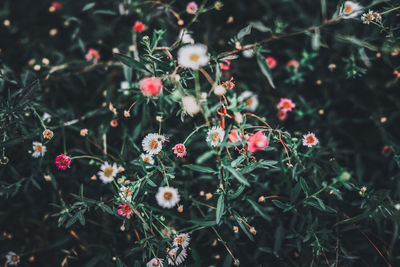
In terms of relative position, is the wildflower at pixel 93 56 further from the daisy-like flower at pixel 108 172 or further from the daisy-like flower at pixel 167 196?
the daisy-like flower at pixel 167 196

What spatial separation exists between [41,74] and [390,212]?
177 cm

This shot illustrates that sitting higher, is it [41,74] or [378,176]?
[41,74]

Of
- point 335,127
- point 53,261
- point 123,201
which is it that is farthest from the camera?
point 335,127

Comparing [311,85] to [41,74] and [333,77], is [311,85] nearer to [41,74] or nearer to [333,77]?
[333,77]

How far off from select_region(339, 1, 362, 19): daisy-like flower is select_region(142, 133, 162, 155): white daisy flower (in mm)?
902

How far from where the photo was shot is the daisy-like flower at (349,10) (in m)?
1.16

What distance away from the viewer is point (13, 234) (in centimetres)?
152

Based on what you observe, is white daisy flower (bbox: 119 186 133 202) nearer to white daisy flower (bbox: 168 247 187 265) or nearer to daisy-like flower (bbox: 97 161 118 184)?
daisy-like flower (bbox: 97 161 118 184)

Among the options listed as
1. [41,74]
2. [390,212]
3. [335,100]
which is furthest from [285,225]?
[41,74]

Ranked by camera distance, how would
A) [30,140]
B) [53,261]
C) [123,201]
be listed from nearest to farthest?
[123,201] < [30,140] < [53,261]

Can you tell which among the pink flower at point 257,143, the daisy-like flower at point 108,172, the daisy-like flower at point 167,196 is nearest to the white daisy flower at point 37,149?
the daisy-like flower at point 108,172

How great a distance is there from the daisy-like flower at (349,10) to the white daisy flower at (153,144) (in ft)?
2.96

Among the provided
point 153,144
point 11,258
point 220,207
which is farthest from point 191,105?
point 11,258

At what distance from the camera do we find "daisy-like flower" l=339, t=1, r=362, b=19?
116 centimetres
